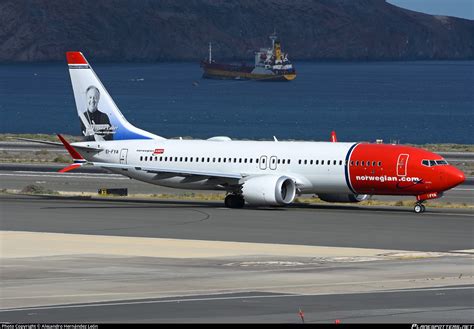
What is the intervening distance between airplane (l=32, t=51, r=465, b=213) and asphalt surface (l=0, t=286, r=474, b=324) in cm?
3015

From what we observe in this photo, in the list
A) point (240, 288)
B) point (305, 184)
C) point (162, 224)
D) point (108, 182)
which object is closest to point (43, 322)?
point (240, 288)

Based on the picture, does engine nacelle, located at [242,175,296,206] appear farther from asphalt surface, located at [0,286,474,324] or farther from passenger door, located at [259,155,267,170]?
asphalt surface, located at [0,286,474,324]

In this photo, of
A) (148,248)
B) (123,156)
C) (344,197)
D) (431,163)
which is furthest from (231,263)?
(123,156)

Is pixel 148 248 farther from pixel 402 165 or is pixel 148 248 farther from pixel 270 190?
pixel 402 165

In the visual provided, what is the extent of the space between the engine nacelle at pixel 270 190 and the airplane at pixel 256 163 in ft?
0.17

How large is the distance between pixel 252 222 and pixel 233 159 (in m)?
10.0

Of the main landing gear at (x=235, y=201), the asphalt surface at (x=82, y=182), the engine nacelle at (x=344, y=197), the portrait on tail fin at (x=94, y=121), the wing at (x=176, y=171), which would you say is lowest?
the asphalt surface at (x=82, y=182)

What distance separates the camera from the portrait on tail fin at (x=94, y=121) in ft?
242

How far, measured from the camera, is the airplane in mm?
63938

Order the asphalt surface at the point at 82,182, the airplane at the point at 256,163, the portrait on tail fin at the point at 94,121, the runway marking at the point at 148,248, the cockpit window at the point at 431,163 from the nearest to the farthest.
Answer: the runway marking at the point at 148,248
the cockpit window at the point at 431,163
the airplane at the point at 256,163
the portrait on tail fin at the point at 94,121
the asphalt surface at the point at 82,182

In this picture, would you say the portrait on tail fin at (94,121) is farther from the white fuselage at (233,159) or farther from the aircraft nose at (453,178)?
the aircraft nose at (453,178)

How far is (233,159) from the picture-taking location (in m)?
68.6

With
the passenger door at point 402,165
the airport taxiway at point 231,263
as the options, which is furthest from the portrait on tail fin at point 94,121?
the passenger door at point 402,165

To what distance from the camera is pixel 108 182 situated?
86875 mm
